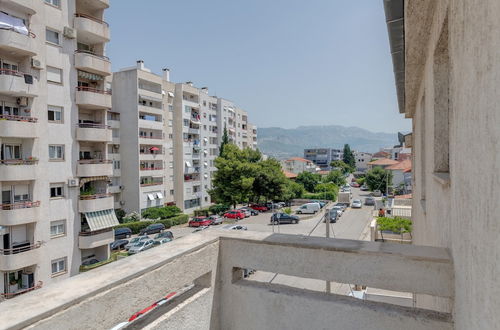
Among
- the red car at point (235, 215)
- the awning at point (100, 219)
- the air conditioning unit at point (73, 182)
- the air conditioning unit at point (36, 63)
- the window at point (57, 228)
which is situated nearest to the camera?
the air conditioning unit at point (36, 63)

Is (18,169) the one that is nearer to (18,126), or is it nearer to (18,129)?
(18,129)

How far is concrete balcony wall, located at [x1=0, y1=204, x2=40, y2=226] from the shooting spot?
48.0 ft

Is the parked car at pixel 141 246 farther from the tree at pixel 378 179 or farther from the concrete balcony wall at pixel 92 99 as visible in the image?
the tree at pixel 378 179

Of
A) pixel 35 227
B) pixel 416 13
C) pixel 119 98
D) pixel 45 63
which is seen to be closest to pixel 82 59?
pixel 45 63

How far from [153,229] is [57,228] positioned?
14.1m

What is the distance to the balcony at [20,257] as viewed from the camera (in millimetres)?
14570

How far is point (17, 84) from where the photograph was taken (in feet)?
48.0

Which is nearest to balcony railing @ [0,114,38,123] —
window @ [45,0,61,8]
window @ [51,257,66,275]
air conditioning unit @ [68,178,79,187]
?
air conditioning unit @ [68,178,79,187]

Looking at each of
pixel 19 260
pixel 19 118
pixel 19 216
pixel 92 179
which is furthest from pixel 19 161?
pixel 19 260

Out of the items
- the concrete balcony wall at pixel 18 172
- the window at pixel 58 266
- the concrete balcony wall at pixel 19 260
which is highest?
the concrete balcony wall at pixel 18 172

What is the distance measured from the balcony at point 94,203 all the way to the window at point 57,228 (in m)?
1.11

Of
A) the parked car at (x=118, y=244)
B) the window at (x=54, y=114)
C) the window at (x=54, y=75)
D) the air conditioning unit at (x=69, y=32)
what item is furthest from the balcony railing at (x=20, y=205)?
the parked car at (x=118, y=244)

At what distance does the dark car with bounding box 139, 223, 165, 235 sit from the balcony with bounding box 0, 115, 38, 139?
16.5 meters

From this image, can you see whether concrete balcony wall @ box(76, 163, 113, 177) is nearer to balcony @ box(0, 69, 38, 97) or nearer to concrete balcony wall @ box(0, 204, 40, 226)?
concrete balcony wall @ box(0, 204, 40, 226)
